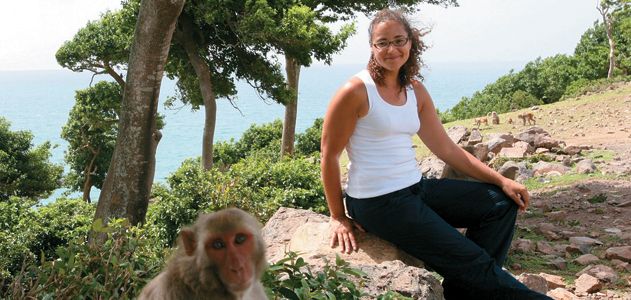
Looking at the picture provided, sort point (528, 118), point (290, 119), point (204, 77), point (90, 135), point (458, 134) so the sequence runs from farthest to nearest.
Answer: point (90, 135), point (528, 118), point (290, 119), point (204, 77), point (458, 134)

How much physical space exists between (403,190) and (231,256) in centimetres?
145

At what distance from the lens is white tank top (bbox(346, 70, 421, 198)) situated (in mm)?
3266

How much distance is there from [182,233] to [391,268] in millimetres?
1490

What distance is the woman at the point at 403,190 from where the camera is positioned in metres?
3.23

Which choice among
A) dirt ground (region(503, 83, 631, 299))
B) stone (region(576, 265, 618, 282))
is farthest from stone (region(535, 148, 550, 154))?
stone (region(576, 265, 618, 282))

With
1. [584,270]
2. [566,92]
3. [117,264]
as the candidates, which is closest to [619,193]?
[584,270]

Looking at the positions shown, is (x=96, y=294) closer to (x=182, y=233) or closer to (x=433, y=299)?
(x=182, y=233)

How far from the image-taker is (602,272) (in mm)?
4809

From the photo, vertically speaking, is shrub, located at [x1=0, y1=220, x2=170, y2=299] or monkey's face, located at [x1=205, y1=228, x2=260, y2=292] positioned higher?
monkey's face, located at [x1=205, y1=228, x2=260, y2=292]

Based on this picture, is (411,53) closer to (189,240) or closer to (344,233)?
(344,233)

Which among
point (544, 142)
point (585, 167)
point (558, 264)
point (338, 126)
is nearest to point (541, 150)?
point (544, 142)

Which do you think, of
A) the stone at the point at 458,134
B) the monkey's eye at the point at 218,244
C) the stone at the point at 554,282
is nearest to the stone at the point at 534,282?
the stone at the point at 554,282

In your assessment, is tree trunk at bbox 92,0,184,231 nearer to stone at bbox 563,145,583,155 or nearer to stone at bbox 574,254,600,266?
stone at bbox 574,254,600,266

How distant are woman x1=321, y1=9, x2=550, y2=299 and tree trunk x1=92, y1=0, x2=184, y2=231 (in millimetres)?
3386
